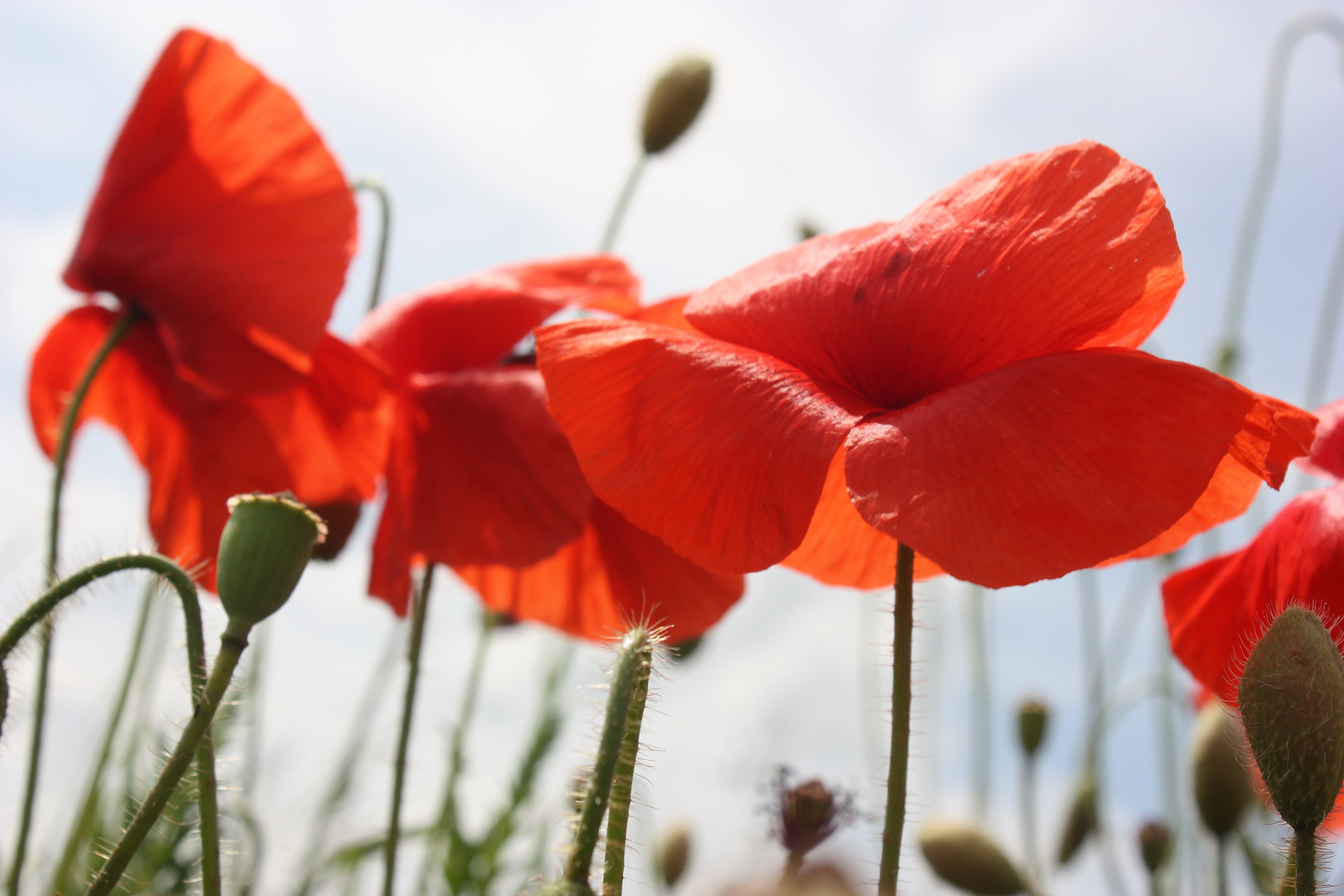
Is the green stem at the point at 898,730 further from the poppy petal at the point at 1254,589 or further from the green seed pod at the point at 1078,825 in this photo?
the green seed pod at the point at 1078,825

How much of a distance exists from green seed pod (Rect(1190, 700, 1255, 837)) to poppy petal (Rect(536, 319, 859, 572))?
0.51 m

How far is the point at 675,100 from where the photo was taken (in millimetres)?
1334

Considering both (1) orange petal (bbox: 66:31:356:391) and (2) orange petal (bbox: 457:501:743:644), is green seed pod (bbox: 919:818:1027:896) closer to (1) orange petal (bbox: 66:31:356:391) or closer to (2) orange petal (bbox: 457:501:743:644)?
(2) orange petal (bbox: 457:501:743:644)

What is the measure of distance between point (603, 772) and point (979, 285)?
39 centimetres

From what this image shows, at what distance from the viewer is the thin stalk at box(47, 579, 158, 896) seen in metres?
0.99

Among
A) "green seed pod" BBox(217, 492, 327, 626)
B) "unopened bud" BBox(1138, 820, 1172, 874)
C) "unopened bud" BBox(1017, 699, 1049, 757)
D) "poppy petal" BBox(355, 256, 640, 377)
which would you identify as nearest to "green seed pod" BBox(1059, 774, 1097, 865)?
"unopened bud" BBox(1138, 820, 1172, 874)

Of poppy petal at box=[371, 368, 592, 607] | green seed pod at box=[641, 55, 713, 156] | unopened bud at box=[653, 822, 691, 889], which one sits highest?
green seed pod at box=[641, 55, 713, 156]

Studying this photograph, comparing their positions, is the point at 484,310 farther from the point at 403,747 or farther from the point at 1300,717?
the point at 1300,717

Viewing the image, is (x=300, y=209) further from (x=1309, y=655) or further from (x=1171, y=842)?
(x=1171, y=842)

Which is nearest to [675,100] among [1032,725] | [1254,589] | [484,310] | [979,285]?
[484,310]

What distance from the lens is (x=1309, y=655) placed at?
20.3 inches

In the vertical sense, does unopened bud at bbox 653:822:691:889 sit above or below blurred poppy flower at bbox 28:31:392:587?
below

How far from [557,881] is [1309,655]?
35 cm

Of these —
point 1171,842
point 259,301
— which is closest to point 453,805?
point 259,301
